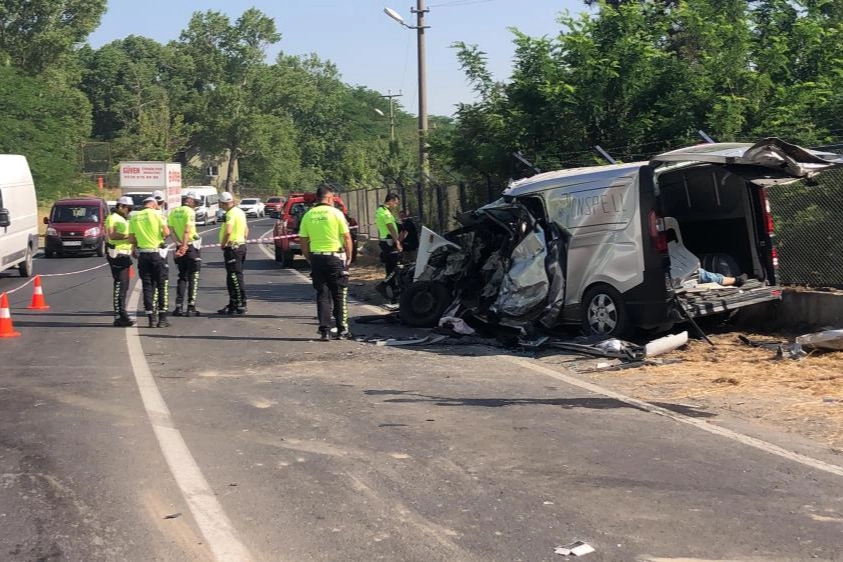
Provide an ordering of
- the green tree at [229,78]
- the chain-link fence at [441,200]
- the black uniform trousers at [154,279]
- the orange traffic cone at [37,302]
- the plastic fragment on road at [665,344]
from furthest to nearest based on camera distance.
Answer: the green tree at [229,78] < the chain-link fence at [441,200] < the orange traffic cone at [37,302] < the black uniform trousers at [154,279] < the plastic fragment on road at [665,344]

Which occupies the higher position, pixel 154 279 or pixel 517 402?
pixel 154 279

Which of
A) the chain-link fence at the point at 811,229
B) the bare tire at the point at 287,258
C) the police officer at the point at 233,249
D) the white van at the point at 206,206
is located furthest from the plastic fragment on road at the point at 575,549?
the white van at the point at 206,206

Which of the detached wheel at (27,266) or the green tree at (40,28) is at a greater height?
the green tree at (40,28)

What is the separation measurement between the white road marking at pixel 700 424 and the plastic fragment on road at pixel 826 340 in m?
2.33

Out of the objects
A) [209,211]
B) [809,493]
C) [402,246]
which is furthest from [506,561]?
[209,211]

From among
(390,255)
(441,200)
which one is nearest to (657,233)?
(390,255)

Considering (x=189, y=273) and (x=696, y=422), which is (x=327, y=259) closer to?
(x=189, y=273)

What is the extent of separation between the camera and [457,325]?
39.2ft

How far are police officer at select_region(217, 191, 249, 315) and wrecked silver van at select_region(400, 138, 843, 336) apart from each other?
11.9 ft

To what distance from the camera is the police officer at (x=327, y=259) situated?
1190 centimetres

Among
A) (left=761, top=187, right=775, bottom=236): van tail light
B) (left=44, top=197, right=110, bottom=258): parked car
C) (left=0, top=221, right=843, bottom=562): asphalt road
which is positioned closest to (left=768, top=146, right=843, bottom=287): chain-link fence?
(left=761, top=187, right=775, bottom=236): van tail light

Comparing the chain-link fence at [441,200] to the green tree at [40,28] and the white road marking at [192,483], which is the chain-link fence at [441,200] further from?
the green tree at [40,28]

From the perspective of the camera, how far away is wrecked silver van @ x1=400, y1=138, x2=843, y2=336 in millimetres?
10211

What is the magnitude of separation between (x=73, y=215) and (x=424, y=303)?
21780 millimetres
